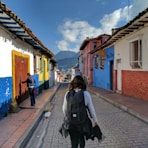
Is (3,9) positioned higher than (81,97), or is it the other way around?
(3,9)

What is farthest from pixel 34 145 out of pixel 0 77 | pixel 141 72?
pixel 141 72

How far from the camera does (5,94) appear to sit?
24.7 feet

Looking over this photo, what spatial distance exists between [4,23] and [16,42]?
7.64ft

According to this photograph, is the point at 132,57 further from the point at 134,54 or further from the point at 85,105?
the point at 85,105

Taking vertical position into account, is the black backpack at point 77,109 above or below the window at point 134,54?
below

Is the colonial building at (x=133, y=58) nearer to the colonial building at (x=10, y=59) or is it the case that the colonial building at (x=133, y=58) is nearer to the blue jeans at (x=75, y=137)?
the colonial building at (x=10, y=59)

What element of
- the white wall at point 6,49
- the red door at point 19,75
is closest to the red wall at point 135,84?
the red door at point 19,75

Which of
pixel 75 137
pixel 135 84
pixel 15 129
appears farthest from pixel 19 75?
pixel 75 137

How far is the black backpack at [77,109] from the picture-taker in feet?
10.7

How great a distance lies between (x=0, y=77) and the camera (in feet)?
23.0

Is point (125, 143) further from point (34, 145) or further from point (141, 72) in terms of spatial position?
point (141, 72)

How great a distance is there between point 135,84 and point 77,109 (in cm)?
914

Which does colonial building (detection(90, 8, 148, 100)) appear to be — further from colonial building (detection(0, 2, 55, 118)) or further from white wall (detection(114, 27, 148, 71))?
colonial building (detection(0, 2, 55, 118))

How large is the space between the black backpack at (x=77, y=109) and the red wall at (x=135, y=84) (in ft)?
25.3
